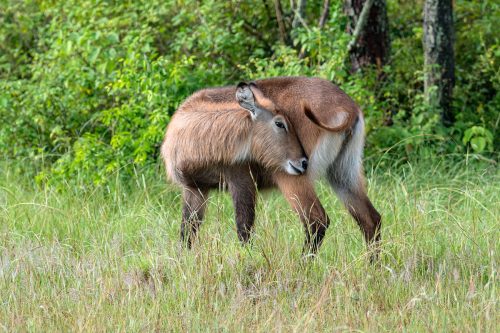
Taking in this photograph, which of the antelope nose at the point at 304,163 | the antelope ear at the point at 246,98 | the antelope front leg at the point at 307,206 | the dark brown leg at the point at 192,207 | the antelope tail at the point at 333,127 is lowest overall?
the dark brown leg at the point at 192,207

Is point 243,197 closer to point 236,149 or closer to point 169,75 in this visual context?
point 236,149

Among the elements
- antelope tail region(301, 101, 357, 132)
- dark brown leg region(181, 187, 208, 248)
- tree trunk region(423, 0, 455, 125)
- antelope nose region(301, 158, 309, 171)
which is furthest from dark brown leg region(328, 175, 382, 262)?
tree trunk region(423, 0, 455, 125)

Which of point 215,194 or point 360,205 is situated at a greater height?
point 360,205

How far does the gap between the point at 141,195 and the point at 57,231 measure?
0.98m

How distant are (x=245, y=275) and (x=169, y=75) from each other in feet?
8.83

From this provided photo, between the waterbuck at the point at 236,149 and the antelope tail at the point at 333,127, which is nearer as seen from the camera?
the antelope tail at the point at 333,127

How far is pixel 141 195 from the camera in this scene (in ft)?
20.2

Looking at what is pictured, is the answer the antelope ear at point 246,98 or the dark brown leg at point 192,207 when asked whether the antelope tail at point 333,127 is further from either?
the dark brown leg at point 192,207

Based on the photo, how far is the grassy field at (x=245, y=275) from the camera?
356 centimetres

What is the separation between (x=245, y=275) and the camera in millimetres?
4188

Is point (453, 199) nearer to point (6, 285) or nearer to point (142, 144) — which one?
point (142, 144)

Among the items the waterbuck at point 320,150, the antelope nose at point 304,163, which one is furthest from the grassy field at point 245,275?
the antelope nose at point 304,163

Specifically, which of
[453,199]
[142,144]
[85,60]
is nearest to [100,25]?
[85,60]

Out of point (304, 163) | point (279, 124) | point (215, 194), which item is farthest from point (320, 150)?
A: point (215, 194)
